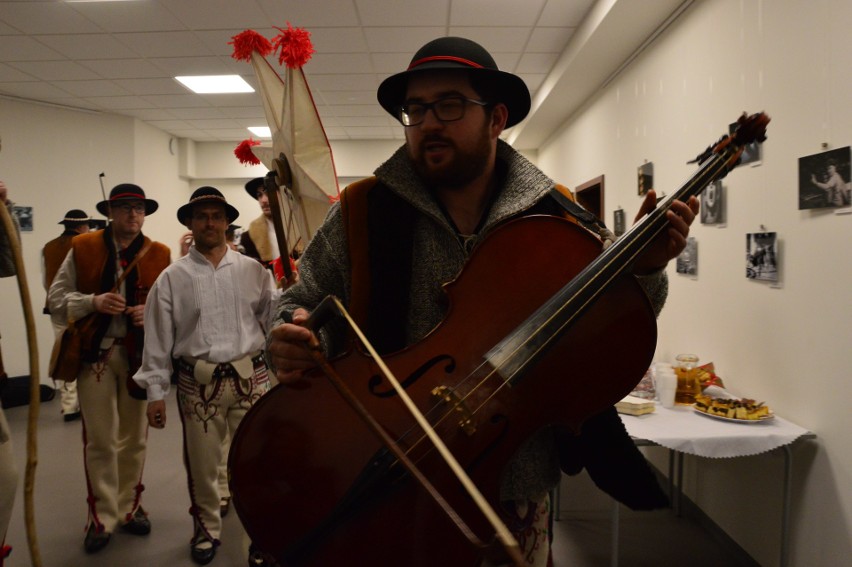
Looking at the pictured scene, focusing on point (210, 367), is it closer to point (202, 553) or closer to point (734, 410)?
point (202, 553)

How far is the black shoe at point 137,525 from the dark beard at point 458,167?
258cm

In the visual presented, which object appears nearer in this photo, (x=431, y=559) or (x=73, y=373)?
(x=431, y=559)

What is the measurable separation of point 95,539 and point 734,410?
9.63 feet

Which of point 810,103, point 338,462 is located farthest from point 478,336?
point 810,103

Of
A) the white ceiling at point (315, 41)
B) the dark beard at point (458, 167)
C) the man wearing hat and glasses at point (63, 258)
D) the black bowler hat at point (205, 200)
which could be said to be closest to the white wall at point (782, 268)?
the white ceiling at point (315, 41)

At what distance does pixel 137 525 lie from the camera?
277 centimetres

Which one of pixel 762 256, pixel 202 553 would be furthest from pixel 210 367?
pixel 762 256

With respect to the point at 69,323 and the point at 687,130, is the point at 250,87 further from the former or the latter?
the point at 687,130

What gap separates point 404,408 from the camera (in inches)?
→ 33.3

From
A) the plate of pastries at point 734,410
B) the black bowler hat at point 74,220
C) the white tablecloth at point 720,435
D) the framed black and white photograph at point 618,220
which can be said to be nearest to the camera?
the white tablecloth at point 720,435

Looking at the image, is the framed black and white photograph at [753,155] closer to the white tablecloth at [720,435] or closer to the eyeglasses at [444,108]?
the white tablecloth at [720,435]

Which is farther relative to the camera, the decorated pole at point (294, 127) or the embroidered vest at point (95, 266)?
the embroidered vest at point (95, 266)

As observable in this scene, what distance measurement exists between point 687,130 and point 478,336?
2.72 meters

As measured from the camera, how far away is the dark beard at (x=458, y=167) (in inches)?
A: 43.9
